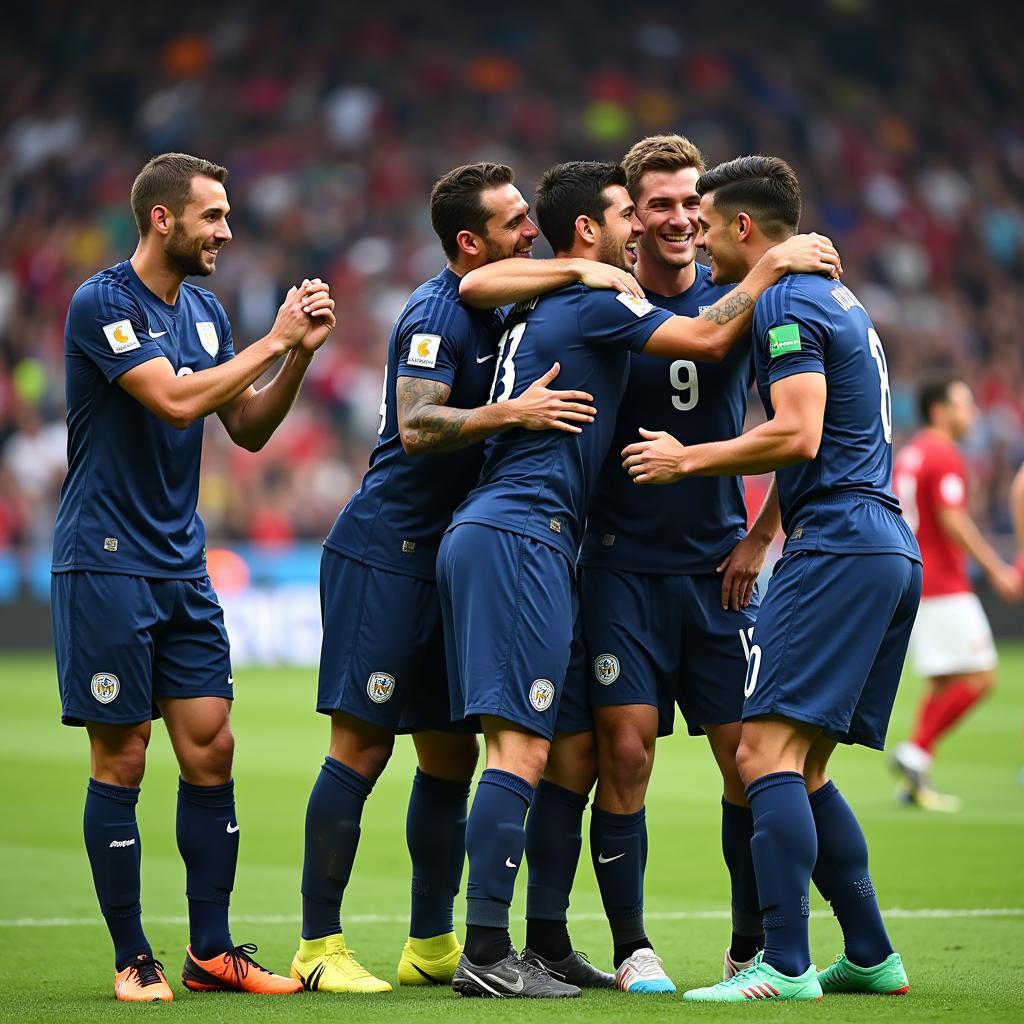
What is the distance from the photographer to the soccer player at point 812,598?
4770 mm

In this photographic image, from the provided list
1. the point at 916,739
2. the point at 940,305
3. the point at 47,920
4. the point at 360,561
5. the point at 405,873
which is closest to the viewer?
the point at 360,561

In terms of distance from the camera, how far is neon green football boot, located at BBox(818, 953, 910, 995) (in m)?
4.98

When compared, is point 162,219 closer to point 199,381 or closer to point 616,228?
point 199,381

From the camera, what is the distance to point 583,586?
5480 millimetres

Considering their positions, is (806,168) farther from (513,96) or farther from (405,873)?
(405,873)

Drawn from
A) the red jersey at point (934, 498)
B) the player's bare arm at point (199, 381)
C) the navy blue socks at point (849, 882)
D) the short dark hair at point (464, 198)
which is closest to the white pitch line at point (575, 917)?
the navy blue socks at point (849, 882)

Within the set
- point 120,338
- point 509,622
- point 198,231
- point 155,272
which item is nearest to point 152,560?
point 120,338

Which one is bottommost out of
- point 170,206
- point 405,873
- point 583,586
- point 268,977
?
point 405,873

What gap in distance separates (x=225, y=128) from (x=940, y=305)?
411 inches

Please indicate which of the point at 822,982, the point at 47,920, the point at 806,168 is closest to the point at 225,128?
the point at 806,168

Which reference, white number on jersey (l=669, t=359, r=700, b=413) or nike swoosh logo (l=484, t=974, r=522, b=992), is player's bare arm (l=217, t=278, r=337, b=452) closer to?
white number on jersey (l=669, t=359, r=700, b=413)

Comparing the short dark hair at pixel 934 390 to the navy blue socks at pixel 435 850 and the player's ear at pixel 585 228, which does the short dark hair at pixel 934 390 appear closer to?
the player's ear at pixel 585 228

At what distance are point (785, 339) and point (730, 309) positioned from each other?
0.28 m

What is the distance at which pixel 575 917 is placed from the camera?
22.3 feet
